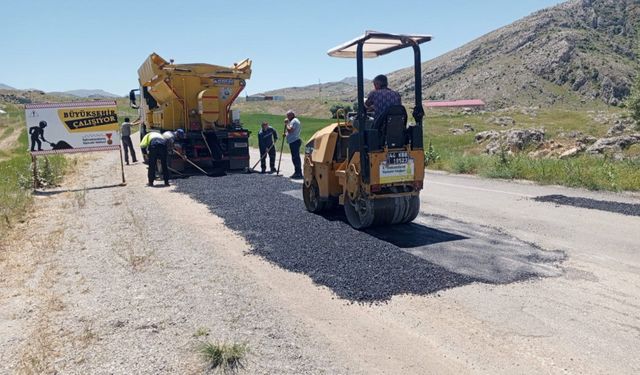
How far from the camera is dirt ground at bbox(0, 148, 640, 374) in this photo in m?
3.87

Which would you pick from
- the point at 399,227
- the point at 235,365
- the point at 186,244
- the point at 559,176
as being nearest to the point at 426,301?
the point at 235,365

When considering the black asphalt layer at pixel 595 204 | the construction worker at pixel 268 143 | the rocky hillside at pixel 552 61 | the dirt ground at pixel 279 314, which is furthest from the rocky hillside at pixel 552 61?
the dirt ground at pixel 279 314

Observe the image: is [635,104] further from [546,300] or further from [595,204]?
[546,300]

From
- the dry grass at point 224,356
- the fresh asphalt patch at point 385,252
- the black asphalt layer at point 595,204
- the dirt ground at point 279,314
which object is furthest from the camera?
the black asphalt layer at point 595,204

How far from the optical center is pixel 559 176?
516 inches

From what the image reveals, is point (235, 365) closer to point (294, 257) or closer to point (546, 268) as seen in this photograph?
point (294, 257)

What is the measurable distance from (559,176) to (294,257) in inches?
356

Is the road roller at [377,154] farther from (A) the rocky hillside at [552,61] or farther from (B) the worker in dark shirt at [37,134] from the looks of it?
(A) the rocky hillside at [552,61]

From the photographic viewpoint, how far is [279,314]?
4.75 m

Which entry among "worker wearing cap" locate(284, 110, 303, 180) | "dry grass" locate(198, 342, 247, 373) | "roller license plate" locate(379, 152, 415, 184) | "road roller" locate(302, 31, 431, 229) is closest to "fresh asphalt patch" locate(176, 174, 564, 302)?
"road roller" locate(302, 31, 431, 229)

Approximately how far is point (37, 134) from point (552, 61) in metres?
96.3

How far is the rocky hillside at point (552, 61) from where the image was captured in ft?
284

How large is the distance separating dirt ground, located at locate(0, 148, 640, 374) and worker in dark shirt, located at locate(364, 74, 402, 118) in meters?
2.07

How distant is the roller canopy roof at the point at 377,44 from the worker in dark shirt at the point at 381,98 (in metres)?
0.54
